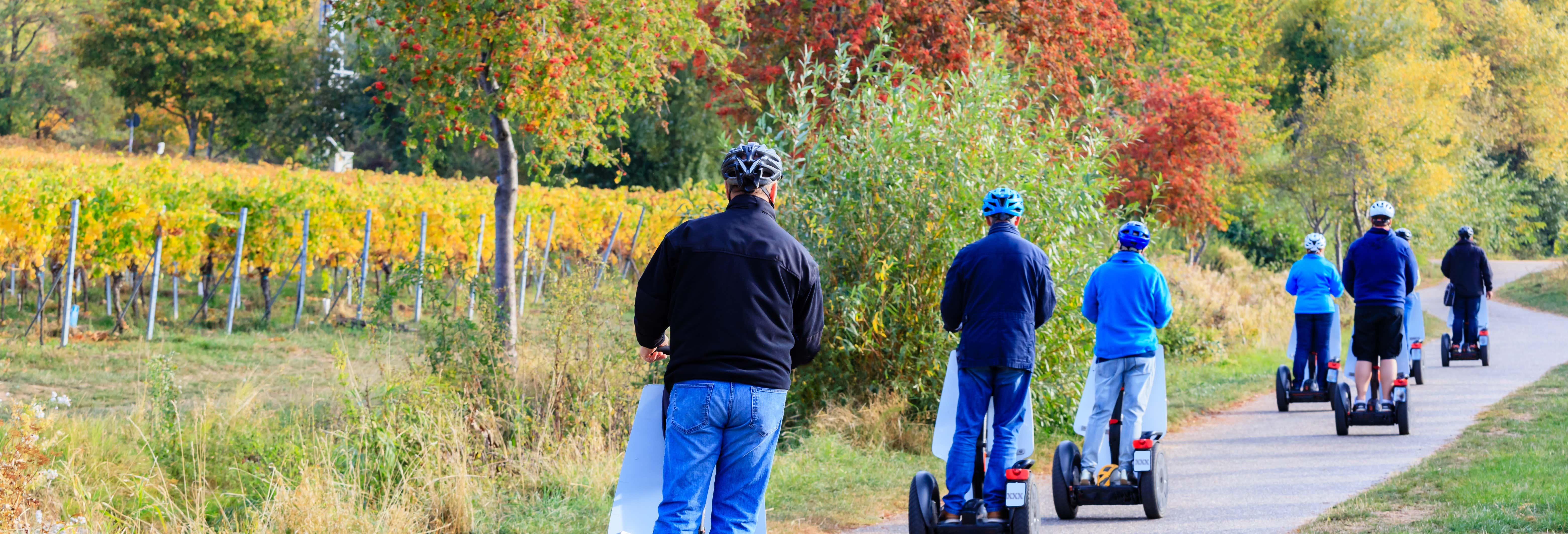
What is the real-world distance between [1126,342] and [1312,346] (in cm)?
507

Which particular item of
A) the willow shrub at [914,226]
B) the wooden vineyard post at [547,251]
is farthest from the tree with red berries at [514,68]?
the willow shrub at [914,226]

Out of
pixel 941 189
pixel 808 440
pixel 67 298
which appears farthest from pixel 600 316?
pixel 67 298

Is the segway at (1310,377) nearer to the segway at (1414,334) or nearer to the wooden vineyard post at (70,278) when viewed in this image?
the segway at (1414,334)

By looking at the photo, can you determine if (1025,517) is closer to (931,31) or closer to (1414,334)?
(1414,334)

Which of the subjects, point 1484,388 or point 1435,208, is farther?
point 1435,208

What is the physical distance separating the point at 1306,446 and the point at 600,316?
17.9 feet

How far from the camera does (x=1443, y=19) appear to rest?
47156 millimetres

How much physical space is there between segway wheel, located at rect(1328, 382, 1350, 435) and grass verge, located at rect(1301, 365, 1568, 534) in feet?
2.66

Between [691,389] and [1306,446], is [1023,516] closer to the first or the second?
[691,389]

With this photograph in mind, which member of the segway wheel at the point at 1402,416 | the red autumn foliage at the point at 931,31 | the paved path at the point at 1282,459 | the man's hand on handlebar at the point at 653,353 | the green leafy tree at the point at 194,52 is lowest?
the paved path at the point at 1282,459

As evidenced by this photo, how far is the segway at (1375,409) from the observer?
377 inches

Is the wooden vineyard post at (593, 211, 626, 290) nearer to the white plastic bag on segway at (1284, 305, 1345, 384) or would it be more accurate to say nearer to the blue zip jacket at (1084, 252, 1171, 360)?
the blue zip jacket at (1084, 252, 1171, 360)

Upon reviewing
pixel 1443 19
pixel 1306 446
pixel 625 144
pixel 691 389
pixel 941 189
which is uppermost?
pixel 1443 19

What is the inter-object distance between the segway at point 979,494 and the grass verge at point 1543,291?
79.0ft
